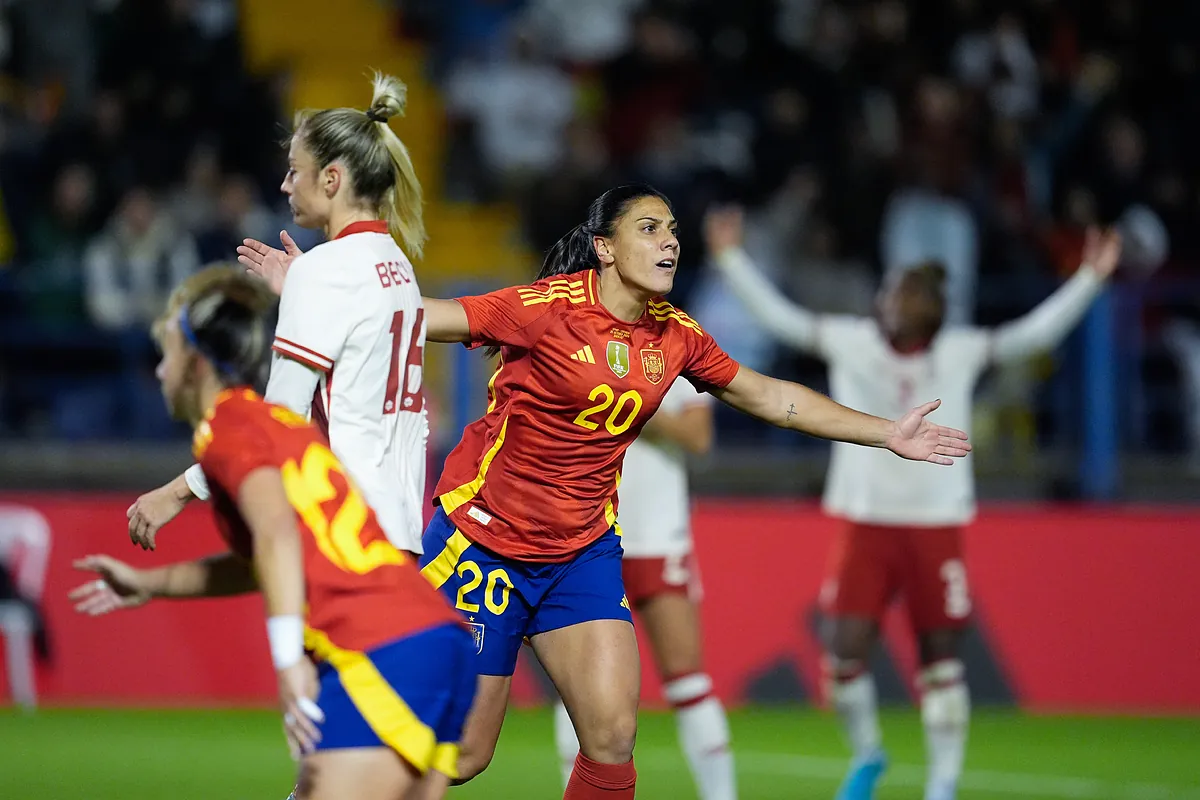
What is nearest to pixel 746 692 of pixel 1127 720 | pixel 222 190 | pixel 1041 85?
pixel 1127 720

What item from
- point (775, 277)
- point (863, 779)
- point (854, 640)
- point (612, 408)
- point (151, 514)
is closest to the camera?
point (151, 514)

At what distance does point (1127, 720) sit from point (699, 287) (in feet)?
14.1

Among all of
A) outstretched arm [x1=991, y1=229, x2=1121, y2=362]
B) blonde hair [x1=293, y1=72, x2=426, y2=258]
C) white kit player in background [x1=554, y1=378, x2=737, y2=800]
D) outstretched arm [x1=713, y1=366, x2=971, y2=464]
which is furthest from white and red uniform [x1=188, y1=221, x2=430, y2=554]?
outstretched arm [x1=991, y1=229, x2=1121, y2=362]

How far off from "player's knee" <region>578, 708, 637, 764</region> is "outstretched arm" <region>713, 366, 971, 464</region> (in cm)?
112

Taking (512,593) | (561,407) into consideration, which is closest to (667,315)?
(561,407)

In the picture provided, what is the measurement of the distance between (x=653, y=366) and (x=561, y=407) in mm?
344

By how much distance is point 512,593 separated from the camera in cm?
582

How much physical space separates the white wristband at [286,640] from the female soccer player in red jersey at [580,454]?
188 cm

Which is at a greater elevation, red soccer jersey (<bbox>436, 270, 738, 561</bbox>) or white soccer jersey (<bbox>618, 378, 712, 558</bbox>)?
red soccer jersey (<bbox>436, 270, 738, 561</bbox>)

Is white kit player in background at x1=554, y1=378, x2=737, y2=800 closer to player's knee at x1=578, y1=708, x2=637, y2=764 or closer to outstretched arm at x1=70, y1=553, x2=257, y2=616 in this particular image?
player's knee at x1=578, y1=708, x2=637, y2=764

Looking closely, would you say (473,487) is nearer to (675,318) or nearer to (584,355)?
(584,355)

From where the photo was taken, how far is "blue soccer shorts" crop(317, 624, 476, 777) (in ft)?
13.3

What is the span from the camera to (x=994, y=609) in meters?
11.7

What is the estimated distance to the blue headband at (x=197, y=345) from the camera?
4184 millimetres
